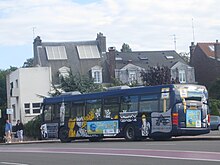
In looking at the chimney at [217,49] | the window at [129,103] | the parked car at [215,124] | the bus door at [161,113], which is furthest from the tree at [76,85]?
the bus door at [161,113]

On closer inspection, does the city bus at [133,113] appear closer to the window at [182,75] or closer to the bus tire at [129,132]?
the bus tire at [129,132]

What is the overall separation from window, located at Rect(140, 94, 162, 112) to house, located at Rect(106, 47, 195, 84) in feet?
135

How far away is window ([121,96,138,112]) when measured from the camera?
101ft

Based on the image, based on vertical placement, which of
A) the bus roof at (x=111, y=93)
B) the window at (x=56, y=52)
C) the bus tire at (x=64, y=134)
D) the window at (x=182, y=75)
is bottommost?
the bus tire at (x=64, y=134)

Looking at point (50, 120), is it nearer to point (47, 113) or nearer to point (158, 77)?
point (47, 113)

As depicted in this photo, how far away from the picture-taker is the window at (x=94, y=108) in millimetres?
33219

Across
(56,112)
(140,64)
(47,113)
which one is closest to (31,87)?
(140,64)

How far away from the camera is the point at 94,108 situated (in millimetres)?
33562

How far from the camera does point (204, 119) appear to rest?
97.0 feet

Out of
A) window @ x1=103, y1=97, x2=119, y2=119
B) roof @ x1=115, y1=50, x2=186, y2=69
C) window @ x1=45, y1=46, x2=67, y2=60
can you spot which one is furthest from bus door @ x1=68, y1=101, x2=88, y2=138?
window @ x1=45, y1=46, x2=67, y2=60

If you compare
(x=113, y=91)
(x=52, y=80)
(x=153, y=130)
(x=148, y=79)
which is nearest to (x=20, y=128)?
(x=113, y=91)

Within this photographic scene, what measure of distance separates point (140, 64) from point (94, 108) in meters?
44.8

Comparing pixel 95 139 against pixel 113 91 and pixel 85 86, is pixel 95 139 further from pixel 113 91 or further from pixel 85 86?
pixel 85 86

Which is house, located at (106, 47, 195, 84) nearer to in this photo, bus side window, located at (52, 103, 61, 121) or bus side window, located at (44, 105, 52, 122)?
bus side window, located at (44, 105, 52, 122)
